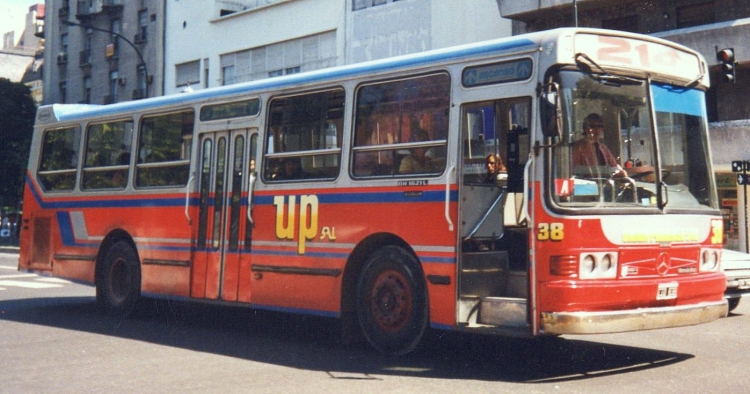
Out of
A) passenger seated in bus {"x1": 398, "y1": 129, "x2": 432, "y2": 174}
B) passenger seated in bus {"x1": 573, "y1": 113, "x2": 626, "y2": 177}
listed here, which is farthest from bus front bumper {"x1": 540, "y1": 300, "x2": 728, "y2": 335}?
passenger seated in bus {"x1": 398, "y1": 129, "x2": 432, "y2": 174}

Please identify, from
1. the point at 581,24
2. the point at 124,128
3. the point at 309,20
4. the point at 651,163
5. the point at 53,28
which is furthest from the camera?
the point at 53,28

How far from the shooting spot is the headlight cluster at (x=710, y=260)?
8.87 meters

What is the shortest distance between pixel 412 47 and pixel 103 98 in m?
25.9

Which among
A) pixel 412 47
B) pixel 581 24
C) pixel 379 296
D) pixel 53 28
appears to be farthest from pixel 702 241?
pixel 53 28

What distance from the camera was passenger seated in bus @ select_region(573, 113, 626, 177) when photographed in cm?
812

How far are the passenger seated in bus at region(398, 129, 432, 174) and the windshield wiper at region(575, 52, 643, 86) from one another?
171 cm

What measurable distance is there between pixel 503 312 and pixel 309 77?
146 inches

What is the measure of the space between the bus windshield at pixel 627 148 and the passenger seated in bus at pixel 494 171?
1.09m

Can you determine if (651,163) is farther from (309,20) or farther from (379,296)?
(309,20)

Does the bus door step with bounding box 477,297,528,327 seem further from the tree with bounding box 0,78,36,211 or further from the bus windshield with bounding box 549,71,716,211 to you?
the tree with bounding box 0,78,36,211

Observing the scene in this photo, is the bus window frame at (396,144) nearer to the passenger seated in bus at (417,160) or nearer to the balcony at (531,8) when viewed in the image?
the passenger seated in bus at (417,160)

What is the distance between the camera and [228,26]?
43.1 metres

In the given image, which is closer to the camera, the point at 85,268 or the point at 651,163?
the point at 651,163

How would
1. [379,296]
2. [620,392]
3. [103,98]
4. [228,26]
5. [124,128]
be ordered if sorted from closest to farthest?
[620,392], [379,296], [124,128], [228,26], [103,98]
